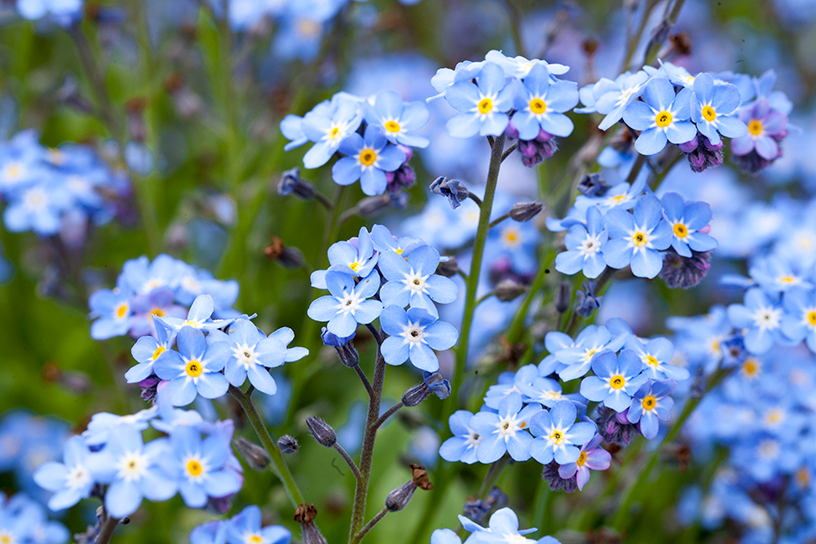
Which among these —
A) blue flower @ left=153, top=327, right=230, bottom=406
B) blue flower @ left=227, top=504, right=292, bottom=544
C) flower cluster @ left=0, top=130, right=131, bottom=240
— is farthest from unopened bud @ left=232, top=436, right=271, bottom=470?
flower cluster @ left=0, top=130, right=131, bottom=240

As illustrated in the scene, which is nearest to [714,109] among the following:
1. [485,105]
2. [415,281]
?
[485,105]

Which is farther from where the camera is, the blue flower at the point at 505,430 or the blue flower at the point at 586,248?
the blue flower at the point at 586,248

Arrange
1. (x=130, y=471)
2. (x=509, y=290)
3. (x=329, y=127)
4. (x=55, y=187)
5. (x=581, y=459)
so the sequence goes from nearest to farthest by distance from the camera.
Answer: (x=130, y=471), (x=581, y=459), (x=329, y=127), (x=509, y=290), (x=55, y=187)

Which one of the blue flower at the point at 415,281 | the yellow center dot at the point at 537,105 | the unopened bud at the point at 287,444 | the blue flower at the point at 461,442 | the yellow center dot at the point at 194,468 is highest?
the yellow center dot at the point at 537,105

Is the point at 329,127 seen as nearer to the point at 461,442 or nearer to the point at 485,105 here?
the point at 485,105

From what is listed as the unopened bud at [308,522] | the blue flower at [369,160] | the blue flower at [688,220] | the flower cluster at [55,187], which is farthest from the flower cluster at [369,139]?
the flower cluster at [55,187]

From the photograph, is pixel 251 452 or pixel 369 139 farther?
pixel 369 139

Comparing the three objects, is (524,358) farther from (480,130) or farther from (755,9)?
(755,9)

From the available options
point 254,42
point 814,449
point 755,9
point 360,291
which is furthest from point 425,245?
point 755,9

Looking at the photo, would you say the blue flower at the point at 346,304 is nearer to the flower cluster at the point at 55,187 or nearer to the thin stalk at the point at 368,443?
the thin stalk at the point at 368,443
